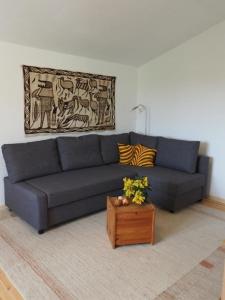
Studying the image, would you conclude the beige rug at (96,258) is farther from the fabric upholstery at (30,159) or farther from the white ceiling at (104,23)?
the white ceiling at (104,23)

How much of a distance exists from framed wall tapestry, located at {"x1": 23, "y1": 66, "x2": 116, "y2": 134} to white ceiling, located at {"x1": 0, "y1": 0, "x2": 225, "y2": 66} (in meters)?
0.36

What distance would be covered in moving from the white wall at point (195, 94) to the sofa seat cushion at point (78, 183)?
120 cm

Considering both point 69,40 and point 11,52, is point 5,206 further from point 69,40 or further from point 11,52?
point 69,40

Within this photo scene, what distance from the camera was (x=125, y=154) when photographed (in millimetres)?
3986

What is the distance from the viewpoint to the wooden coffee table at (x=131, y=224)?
2.39 meters

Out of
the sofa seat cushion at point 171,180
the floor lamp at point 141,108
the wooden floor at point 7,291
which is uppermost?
the floor lamp at point 141,108

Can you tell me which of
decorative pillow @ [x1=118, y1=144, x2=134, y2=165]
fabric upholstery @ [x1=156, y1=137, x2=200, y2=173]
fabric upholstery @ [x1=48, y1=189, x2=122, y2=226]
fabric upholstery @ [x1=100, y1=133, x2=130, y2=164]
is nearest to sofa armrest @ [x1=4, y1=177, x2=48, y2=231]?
fabric upholstery @ [x1=48, y1=189, x2=122, y2=226]

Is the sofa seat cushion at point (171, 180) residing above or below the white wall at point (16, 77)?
below

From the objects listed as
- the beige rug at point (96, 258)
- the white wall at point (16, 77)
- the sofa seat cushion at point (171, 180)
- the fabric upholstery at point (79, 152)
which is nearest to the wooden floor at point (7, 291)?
the beige rug at point (96, 258)

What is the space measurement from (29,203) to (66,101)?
1.59m

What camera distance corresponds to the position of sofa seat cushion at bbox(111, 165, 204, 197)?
3.21 metres

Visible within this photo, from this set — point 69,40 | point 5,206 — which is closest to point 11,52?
point 69,40

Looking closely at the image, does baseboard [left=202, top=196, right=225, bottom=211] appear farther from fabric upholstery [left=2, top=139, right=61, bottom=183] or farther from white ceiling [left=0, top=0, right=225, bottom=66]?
white ceiling [left=0, top=0, right=225, bottom=66]

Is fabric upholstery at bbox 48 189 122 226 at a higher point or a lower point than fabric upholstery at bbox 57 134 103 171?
lower
